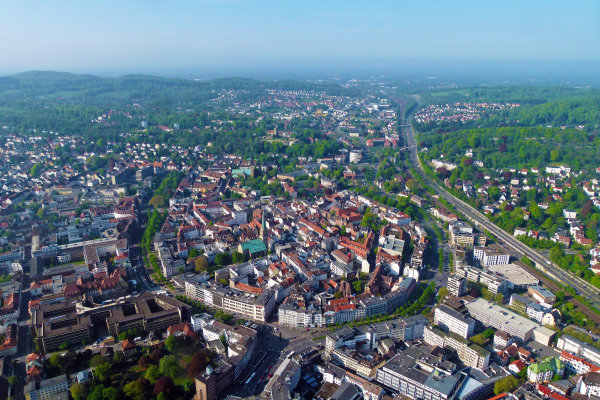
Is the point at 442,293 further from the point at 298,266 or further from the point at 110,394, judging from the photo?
the point at 110,394

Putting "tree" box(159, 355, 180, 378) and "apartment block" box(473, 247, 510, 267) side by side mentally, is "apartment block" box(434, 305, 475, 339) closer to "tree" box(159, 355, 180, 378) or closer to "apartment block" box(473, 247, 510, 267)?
"apartment block" box(473, 247, 510, 267)

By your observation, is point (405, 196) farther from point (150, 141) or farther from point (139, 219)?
point (150, 141)

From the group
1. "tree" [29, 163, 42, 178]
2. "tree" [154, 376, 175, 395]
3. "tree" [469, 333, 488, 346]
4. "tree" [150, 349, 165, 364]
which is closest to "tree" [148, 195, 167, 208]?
Result: "tree" [29, 163, 42, 178]

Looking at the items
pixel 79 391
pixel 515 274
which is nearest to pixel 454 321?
pixel 515 274

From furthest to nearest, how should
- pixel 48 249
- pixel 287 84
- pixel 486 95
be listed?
1. pixel 287 84
2. pixel 486 95
3. pixel 48 249

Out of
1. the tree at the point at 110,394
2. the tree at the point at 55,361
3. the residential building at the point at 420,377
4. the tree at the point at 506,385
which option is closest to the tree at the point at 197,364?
the tree at the point at 110,394

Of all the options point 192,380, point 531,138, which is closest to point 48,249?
point 192,380
